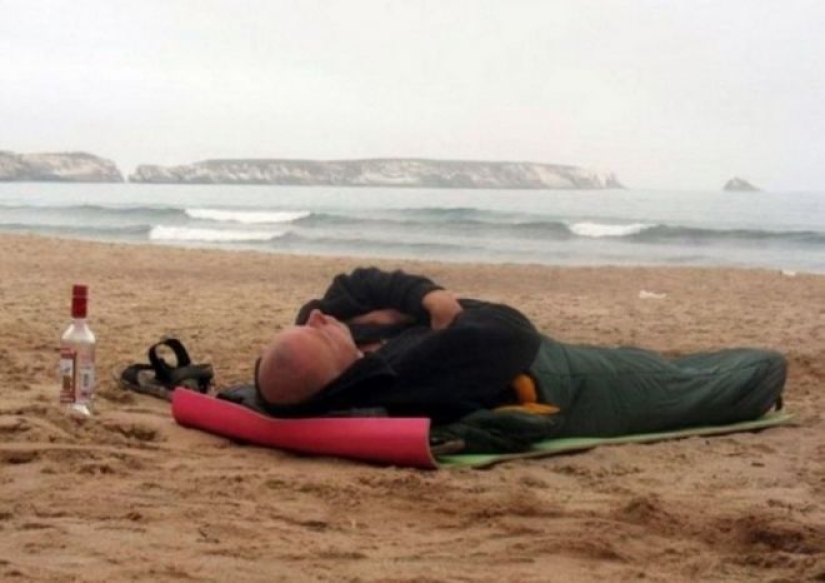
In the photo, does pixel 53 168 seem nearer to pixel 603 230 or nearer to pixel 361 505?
pixel 603 230

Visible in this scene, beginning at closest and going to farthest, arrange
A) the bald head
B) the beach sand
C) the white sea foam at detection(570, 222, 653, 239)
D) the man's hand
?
the beach sand < the bald head < the man's hand < the white sea foam at detection(570, 222, 653, 239)

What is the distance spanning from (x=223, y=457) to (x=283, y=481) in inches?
18.0

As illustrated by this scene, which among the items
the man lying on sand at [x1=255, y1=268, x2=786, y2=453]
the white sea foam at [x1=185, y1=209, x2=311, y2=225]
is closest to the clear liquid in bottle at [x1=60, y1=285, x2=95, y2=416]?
the man lying on sand at [x1=255, y1=268, x2=786, y2=453]

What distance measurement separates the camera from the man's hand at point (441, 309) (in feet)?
14.3

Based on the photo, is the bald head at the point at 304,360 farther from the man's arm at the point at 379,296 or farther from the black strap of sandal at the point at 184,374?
the black strap of sandal at the point at 184,374

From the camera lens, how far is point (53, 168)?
237 feet

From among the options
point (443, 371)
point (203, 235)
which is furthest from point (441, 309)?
point (203, 235)

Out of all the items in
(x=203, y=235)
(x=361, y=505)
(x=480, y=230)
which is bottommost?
(x=203, y=235)

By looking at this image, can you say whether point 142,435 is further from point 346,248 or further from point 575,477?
point 346,248

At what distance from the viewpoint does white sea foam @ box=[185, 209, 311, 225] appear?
31344 mm

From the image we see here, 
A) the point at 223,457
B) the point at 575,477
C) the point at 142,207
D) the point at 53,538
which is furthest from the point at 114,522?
the point at 142,207

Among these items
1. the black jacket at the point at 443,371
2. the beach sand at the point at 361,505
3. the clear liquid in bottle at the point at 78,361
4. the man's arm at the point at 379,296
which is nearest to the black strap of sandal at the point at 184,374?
the beach sand at the point at 361,505

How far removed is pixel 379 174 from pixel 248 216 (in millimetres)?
29313

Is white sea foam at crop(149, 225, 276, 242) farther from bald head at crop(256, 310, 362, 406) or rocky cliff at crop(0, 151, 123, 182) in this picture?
rocky cliff at crop(0, 151, 123, 182)
